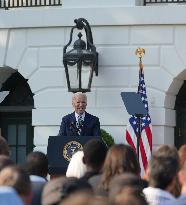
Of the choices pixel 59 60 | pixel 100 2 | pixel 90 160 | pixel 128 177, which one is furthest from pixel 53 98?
pixel 128 177

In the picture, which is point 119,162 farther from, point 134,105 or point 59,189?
point 134,105

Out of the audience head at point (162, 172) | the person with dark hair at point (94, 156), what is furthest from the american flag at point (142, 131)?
the audience head at point (162, 172)

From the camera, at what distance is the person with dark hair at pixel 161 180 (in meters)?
6.74

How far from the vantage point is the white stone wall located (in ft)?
52.2

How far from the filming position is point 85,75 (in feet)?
50.3

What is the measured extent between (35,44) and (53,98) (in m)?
0.98

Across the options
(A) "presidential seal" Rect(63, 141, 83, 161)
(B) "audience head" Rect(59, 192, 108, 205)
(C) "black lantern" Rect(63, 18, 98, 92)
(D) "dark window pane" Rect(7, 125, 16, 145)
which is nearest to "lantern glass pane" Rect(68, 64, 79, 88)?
(C) "black lantern" Rect(63, 18, 98, 92)

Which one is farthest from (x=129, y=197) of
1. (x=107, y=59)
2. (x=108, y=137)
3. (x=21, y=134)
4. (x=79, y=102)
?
(x=21, y=134)

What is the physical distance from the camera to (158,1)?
1667 centimetres

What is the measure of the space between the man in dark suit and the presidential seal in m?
0.89

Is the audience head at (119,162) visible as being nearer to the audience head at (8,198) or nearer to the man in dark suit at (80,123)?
the audience head at (8,198)

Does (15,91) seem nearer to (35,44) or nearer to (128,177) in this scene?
(35,44)

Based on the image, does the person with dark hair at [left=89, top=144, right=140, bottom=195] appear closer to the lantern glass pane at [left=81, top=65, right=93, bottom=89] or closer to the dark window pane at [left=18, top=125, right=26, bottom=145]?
the lantern glass pane at [left=81, top=65, right=93, bottom=89]

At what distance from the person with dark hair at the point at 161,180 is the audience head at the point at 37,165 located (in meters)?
1.59
